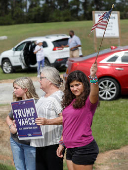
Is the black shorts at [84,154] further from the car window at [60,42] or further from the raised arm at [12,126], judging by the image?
the car window at [60,42]

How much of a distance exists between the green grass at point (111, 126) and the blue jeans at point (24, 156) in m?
3.09

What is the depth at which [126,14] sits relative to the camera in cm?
6875

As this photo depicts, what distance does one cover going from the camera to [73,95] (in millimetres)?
3869

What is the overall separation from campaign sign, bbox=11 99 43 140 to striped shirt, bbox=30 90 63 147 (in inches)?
4.9

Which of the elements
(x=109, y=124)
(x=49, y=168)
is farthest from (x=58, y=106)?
(x=109, y=124)

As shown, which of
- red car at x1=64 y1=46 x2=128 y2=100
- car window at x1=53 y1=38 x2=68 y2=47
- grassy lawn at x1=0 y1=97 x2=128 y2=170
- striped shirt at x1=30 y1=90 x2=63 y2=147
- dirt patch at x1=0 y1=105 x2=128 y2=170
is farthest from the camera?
car window at x1=53 y1=38 x2=68 y2=47

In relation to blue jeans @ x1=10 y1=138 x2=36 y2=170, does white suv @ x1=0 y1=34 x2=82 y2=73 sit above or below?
below

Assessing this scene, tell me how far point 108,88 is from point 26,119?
6.68 m

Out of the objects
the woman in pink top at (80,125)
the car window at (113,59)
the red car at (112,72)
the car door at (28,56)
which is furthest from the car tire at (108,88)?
the car door at (28,56)

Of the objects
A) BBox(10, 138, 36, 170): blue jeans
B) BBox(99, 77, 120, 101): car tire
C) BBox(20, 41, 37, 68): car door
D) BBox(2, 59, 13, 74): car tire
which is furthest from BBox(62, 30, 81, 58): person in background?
BBox(10, 138, 36, 170): blue jeans

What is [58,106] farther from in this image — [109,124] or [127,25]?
[127,25]

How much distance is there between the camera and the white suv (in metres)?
17.4

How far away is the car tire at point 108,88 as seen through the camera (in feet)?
34.0

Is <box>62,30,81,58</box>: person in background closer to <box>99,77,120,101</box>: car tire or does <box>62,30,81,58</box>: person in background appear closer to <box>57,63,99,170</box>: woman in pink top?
<box>99,77,120,101</box>: car tire
